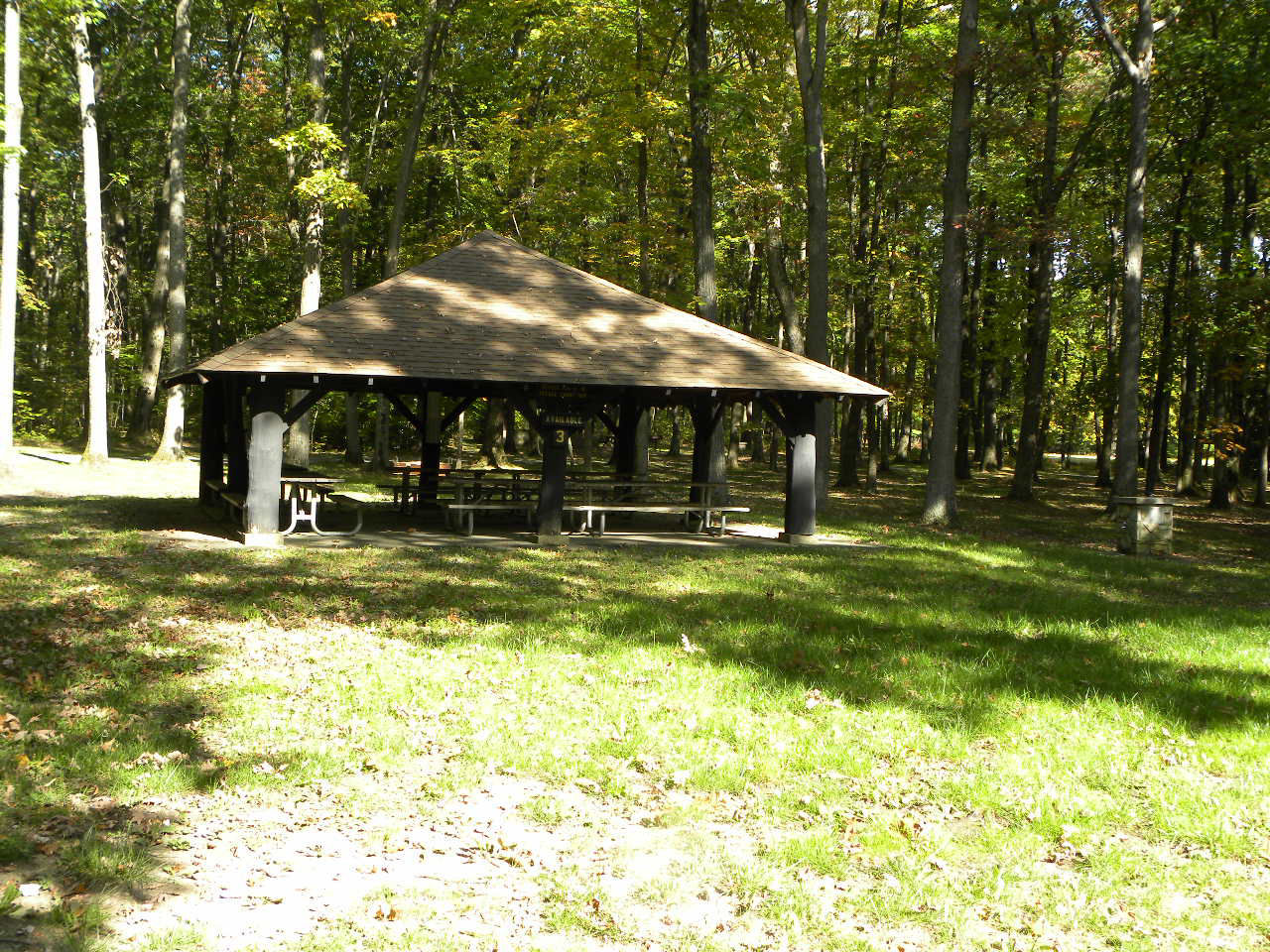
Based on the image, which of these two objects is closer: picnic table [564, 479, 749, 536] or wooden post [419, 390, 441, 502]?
picnic table [564, 479, 749, 536]

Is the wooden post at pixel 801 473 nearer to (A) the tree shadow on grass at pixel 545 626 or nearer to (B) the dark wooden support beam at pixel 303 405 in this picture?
(A) the tree shadow on grass at pixel 545 626

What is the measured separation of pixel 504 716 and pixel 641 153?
68.0ft

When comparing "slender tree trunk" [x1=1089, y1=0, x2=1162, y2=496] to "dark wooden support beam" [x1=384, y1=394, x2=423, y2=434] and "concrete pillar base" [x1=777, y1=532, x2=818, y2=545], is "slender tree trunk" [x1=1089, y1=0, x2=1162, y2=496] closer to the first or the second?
"concrete pillar base" [x1=777, y1=532, x2=818, y2=545]

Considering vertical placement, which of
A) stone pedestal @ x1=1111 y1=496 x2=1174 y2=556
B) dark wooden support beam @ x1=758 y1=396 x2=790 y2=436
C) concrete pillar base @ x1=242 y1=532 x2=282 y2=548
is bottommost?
concrete pillar base @ x1=242 y1=532 x2=282 y2=548

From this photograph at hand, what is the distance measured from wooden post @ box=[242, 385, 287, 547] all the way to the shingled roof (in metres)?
0.74

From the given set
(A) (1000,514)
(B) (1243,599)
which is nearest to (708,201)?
(A) (1000,514)

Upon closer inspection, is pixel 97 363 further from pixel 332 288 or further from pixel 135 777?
pixel 135 777

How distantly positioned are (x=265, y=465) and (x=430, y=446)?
18.3ft

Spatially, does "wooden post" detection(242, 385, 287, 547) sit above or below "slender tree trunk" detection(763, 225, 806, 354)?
below

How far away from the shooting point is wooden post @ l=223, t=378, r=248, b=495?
1548 centimetres

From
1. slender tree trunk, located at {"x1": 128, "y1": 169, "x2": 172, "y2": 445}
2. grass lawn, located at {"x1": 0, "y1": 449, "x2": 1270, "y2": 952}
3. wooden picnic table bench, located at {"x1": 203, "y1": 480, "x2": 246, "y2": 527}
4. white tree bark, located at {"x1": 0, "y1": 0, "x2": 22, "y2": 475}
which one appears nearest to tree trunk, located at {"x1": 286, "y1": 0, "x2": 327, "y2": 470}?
wooden picnic table bench, located at {"x1": 203, "y1": 480, "x2": 246, "y2": 527}

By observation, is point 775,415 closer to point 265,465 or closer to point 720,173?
point 265,465

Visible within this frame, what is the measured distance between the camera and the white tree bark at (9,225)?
17375mm

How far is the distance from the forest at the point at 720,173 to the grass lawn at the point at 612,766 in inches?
417
